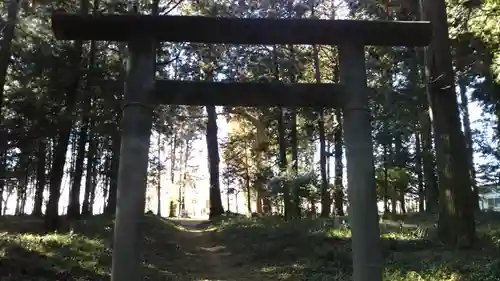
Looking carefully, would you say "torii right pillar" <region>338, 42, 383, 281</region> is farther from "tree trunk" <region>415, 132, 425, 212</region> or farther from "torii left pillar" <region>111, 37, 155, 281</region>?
"tree trunk" <region>415, 132, 425, 212</region>

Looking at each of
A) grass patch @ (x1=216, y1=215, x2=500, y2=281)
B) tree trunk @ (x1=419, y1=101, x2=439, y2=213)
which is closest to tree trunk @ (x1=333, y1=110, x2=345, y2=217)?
tree trunk @ (x1=419, y1=101, x2=439, y2=213)

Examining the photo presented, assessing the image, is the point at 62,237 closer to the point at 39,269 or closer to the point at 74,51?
the point at 39,269

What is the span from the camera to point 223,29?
5.70 meters

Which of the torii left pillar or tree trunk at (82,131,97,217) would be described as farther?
tree trunk at (82,131,97,217)

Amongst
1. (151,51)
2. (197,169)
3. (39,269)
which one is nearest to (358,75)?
(151,51)

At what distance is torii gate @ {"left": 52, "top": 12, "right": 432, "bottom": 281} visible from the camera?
5473 mm

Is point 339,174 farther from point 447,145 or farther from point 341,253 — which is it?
point 447,145

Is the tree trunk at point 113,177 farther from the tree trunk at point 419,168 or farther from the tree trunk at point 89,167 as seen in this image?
the tree trunk at point 419,168

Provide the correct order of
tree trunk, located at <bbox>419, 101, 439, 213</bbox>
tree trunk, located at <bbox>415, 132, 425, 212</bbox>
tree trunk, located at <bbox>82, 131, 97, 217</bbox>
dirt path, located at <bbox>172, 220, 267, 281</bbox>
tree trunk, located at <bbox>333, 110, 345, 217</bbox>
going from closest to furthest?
dirt path, located at <bbox>172, 220, 267, 281</bbox> → tree trunk, located at <bbox>333, 110, 345, 217</bbox> → tree trunk, located at <bbox>419, 101, 439, 213</bbox> → tree trunk, located at <bbox>82, 131, 97, 217</bbox> → tree trunk, located at <bbox>415, 132, 425, 212</bbox>

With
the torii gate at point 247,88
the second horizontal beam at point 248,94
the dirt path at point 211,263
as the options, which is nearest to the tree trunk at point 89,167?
the dirt path at point 211,263

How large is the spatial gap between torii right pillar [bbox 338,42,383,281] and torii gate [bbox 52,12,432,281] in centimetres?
1

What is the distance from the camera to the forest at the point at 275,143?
424 inches

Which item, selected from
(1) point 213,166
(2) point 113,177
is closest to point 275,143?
(1) point 213,166

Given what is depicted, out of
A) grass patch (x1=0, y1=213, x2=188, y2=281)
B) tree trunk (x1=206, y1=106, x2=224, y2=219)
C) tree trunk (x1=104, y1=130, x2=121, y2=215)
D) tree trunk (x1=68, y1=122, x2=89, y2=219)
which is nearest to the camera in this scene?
grass patch (x1=0, y1=213, x2=188, y2=281)
